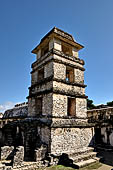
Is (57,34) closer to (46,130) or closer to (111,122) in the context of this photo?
(46,130)

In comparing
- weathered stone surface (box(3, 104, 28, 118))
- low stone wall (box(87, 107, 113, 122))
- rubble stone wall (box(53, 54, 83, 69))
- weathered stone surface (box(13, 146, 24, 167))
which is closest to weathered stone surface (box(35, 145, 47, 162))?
Result: weathered stone surface (box(13, 146, 24, 167))

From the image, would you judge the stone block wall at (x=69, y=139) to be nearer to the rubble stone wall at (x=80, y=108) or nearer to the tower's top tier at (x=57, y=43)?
the rubble stone wall at (x=80, y=108)

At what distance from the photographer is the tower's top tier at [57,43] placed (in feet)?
36.1

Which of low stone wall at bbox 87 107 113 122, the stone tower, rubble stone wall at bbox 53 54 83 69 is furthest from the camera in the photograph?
low stone wall at bbox 87 107 113 122

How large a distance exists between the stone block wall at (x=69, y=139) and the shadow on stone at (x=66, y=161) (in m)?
0.35

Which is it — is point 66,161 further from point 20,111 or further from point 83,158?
point 20,111

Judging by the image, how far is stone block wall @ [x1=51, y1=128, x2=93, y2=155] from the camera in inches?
338

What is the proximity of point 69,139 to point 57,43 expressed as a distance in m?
7.86

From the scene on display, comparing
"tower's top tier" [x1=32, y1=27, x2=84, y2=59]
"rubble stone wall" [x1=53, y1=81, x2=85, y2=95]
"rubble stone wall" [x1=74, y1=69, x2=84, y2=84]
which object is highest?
"tower's top tier" [x1=32, y1=27, x2=84, y2=59]

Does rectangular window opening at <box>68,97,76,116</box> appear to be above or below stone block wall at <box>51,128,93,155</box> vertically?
above

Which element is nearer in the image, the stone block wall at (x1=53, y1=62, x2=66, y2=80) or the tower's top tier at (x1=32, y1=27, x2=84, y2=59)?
the stone block wall at (x1=53, y1=62, x2=66, y2=80)


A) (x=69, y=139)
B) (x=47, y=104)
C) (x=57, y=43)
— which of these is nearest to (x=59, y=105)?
(x=47, y=104)

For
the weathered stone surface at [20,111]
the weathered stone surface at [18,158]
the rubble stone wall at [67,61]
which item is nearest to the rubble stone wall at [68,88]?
the rubble stone wall at [67,61]

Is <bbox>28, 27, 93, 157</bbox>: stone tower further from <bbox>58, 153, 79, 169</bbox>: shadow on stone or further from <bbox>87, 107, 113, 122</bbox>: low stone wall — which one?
<bbox>87, 107, 113, 122</bbox>: low stone wall
